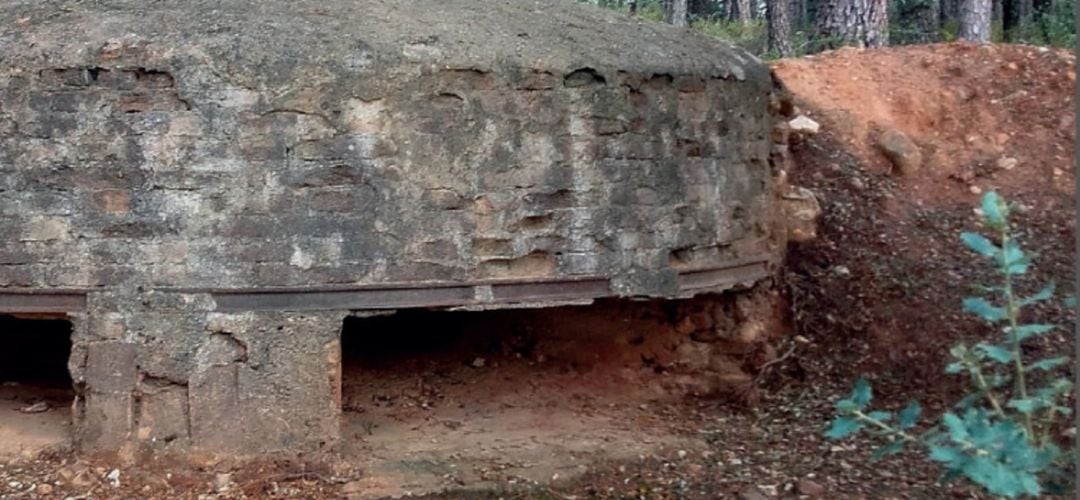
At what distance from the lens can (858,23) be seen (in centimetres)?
949

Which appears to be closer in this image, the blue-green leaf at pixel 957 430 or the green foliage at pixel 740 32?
the blue-green leaf at pixel 957 430

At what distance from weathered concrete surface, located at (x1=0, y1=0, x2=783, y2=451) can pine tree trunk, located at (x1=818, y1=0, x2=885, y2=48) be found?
475cm

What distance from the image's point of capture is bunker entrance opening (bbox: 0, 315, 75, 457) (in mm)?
5539

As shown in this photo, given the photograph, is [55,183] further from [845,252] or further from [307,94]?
[845,252]

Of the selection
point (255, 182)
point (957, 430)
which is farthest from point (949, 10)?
point (957, 430)

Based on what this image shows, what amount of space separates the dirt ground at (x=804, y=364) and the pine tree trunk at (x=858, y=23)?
0.87m

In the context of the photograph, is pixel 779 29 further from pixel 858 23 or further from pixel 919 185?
pixel 919 185

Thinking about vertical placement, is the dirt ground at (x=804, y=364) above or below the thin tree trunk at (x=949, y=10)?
below

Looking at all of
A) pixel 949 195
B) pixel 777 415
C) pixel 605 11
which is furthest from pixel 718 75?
pixel 949 195

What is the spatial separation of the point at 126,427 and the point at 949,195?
17.0 feet

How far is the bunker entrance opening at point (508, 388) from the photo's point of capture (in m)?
5.52

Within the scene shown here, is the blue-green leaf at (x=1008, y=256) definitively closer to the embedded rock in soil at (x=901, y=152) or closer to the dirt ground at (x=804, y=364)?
the dirt ground at (x=804, y=364)

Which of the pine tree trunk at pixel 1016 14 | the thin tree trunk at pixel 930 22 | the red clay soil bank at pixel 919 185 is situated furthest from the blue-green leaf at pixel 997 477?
the pine tree trunk at pixel 1016 14

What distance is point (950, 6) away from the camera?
1502 centimetres
